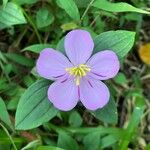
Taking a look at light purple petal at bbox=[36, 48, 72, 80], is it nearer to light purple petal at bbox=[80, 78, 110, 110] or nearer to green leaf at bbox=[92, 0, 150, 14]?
light purple petal at bbox=[80, 78, 110, 110]

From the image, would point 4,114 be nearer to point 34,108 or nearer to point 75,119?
point 34,108

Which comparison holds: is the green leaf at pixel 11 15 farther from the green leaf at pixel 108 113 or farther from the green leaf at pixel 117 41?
the green leaf at pixel 108 113

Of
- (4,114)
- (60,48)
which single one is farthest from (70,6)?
(4,114)

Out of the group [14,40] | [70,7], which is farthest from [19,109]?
[14,40]

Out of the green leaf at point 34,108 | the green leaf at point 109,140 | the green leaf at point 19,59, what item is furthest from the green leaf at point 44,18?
the green leaf at point 109,140

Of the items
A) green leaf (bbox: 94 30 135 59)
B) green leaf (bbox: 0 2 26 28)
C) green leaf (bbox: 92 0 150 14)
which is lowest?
green leaf (bbox: 94 30 135 59)

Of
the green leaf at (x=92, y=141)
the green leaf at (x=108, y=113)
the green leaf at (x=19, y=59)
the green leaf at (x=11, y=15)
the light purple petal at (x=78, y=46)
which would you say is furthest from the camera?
the green leaf at (x=19, y=59)

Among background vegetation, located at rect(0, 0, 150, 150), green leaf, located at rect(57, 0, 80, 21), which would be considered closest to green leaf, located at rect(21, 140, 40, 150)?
background vegetation, located at rect(0, 0, 150, 150)
